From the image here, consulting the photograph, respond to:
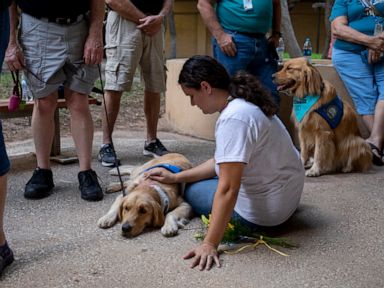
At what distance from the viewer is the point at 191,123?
683cm

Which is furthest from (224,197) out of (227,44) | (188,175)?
(227,44)

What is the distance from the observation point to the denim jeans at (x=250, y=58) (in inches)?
186

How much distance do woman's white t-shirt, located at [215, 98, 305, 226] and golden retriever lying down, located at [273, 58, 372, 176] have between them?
1626mm

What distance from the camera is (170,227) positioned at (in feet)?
11.4

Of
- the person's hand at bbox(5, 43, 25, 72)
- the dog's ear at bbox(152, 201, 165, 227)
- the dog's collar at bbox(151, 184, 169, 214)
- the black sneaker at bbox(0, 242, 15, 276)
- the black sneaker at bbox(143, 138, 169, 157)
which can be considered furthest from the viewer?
the black sneaker at bbox(143, 138, 169, 157)

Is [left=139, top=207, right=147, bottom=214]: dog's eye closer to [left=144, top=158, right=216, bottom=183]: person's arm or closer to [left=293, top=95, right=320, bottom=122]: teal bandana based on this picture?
[left=144, top=158, right=216, bottom=183]: person's arm

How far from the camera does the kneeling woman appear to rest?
9.57ft

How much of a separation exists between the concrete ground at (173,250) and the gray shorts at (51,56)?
0.85 metres

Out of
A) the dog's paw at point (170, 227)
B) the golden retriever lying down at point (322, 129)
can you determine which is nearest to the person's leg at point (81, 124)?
the dog's paw at point (170, 227)

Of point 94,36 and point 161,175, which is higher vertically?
point 94,36

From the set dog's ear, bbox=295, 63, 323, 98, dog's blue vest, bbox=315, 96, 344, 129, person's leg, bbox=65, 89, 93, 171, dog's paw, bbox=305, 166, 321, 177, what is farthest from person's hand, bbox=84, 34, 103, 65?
dog's paw, bbox=305, 166, 321, 177

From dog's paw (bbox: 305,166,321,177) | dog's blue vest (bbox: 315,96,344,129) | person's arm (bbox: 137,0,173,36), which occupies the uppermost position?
person's arm (bbox: 137,0,173,36)

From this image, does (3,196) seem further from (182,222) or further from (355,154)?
(355,154)

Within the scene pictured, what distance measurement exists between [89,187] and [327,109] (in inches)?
88.6
